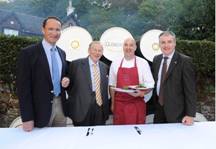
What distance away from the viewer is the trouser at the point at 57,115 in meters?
2.24

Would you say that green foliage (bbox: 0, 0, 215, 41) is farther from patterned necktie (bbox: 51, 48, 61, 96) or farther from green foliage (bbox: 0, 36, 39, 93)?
patterned necktie (bbox: 51, 48, 61, 96)

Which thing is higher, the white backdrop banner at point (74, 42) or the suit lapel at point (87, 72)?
the white backdrop banner at point (74, 42)

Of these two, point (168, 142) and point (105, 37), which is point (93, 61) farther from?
point (105, 37)

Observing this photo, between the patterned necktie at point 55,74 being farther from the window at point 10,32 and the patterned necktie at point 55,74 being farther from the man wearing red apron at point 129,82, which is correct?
the window at point 10,32

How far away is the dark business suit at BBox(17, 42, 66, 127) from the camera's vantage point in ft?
6.70

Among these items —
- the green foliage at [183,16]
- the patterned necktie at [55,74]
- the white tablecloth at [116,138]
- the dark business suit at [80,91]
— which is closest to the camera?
the white tablecloth at [116,138]

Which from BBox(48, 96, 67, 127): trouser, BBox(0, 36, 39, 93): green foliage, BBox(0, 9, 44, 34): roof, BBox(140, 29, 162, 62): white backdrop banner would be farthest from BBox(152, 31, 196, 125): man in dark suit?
BBox(0, 9, 44, 34): roof

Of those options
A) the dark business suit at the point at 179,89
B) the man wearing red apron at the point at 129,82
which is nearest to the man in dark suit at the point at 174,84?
the dark business suit at the point at 179,89

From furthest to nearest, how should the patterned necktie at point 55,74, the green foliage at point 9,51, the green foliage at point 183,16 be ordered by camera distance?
the green foliage at point 183,16 → the green foliage at point 9,51 → the patterned necktie at point 55,74

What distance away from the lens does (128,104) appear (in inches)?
Answer: 99.6

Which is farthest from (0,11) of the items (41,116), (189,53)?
(41,116)

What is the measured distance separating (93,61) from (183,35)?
503 centimetres

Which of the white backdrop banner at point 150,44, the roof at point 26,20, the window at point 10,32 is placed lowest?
the white backdrop banner at point 150,44

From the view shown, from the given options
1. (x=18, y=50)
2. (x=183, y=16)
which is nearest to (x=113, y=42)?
(x=18, y=50)
